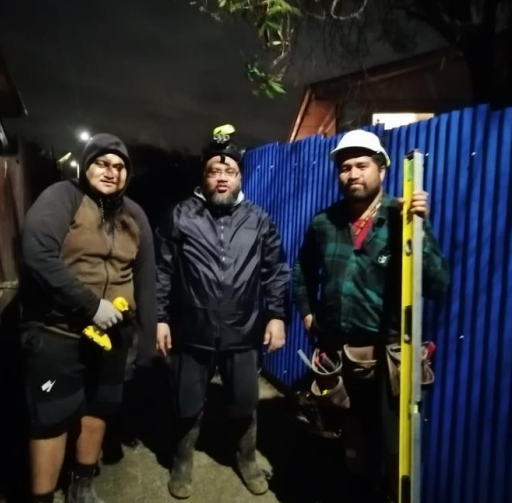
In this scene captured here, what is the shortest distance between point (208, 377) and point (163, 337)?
0.44 m

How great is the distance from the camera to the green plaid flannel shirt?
2543mm

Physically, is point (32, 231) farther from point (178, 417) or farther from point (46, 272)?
point (178, 417)

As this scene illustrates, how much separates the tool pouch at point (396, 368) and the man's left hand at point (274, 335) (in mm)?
940

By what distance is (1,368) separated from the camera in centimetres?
396

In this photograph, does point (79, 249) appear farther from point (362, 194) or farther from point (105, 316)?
point (362, 194)

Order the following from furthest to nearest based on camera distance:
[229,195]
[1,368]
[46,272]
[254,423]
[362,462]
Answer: [1,368], [254,423], [229,195], [362,462], [46,272]

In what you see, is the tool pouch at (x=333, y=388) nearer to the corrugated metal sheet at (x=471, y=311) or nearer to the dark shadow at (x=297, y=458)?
the corrugated metal sheet at (x=471, y=311)

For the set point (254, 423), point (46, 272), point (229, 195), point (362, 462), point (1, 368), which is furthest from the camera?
point (1, 368)

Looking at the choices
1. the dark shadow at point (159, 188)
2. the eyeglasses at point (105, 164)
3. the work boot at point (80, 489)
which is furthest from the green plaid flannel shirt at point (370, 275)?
the dark shadow at point (159, 188)

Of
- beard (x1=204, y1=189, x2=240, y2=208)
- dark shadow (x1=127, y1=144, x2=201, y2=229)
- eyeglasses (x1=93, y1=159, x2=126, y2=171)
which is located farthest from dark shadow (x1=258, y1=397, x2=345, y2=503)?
dark shadow (x1=127, y1=144, x2=201, y2=229)

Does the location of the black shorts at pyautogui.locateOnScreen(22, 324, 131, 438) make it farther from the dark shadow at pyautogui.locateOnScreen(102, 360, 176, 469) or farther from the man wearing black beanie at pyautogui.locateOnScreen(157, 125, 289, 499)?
the dark shadow at pyautogui.locateOnScreen(102, 360, 176, 469)

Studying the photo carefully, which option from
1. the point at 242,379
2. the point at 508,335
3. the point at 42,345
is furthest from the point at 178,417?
the point at 508,335

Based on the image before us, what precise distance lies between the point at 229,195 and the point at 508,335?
72.7 inches

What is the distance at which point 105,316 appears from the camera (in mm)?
2631
